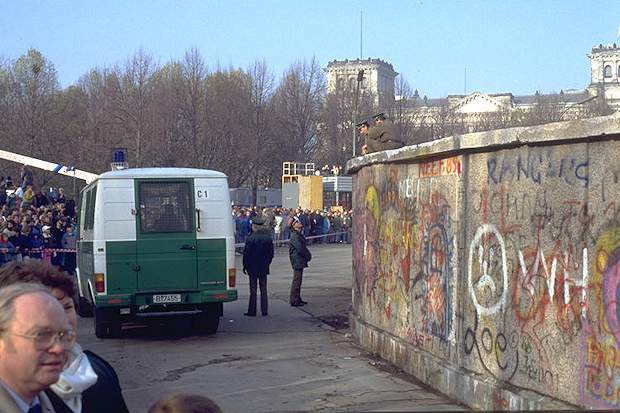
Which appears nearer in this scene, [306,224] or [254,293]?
[254,293]

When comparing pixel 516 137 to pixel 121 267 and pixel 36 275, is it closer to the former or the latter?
pixel 36 275

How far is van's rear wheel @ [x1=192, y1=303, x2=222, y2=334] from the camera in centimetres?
1439

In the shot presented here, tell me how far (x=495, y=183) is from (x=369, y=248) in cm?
459

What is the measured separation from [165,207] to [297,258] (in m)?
4.89

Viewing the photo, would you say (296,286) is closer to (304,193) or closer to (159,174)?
(159,174)

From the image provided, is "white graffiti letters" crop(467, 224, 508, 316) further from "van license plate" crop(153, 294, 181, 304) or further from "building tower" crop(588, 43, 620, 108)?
"building tower" crop(588, 43, 620, 108)

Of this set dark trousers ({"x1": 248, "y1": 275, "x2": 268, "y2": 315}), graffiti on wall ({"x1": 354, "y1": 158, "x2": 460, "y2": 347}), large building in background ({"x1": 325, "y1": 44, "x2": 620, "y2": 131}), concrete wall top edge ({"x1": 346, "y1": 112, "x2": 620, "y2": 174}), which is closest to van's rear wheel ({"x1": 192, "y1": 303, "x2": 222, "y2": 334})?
dark trousers ({"x1": 248, "y1": 275, "x2": 268, "y2": 315})

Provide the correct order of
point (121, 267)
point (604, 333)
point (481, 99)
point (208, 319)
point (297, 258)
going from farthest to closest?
point (481, 99)
point (297, 258)
point (208, 319)
point (121, 267)
point (604, 333)

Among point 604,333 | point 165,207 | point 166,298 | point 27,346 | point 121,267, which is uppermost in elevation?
point 165,207

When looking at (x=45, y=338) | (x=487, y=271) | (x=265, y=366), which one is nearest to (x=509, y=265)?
(x=487, y=271)

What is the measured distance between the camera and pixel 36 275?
3.78 metres

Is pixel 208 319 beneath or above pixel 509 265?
beneath

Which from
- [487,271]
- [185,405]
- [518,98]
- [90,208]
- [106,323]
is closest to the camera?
[185,405]

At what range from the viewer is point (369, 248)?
13.1m
